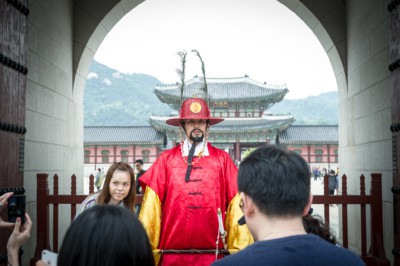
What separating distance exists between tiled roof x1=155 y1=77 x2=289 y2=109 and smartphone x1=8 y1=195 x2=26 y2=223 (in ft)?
83.0

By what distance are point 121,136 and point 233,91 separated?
887 cm

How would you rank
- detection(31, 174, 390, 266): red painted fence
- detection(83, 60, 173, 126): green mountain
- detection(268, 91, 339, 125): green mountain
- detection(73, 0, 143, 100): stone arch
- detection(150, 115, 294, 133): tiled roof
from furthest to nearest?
detection(268, 91, 339, 125): green mountain
detection(83, 60, 173, 126): green mountain
detection(150, 115, 294, 133): tiled roof
detection(73, 0, 143, 100): stone arch
detection(31, 174, 390, 266): red painted fence

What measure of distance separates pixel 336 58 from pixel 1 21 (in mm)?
3791

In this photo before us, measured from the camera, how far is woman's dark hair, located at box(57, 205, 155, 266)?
943mm

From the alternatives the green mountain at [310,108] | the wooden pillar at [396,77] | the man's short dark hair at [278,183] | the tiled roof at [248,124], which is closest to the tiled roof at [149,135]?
the tiled roof at [248,124]

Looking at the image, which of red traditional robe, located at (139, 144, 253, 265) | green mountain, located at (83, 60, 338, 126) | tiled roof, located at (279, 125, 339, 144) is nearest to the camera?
red traditional robe, located at (139, 144, 253, 265)

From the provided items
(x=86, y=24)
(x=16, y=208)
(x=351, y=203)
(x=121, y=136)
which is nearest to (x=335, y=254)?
(x=16, y=208)

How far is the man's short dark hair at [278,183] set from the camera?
47.1 inches

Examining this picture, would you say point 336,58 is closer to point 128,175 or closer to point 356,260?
point 128,175

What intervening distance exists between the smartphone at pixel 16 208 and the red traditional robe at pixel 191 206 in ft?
3.54

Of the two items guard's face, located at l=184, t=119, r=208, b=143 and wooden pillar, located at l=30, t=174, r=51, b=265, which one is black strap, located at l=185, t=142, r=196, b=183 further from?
wooden pillar, located at l=30, t=174, r=51, b=265

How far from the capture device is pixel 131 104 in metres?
94.4

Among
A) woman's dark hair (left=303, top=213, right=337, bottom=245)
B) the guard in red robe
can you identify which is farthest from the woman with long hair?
woman's dark hair (left=303, top=213, right=337, bottom=245)

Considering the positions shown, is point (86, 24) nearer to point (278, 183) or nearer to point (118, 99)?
point (278, 183)
